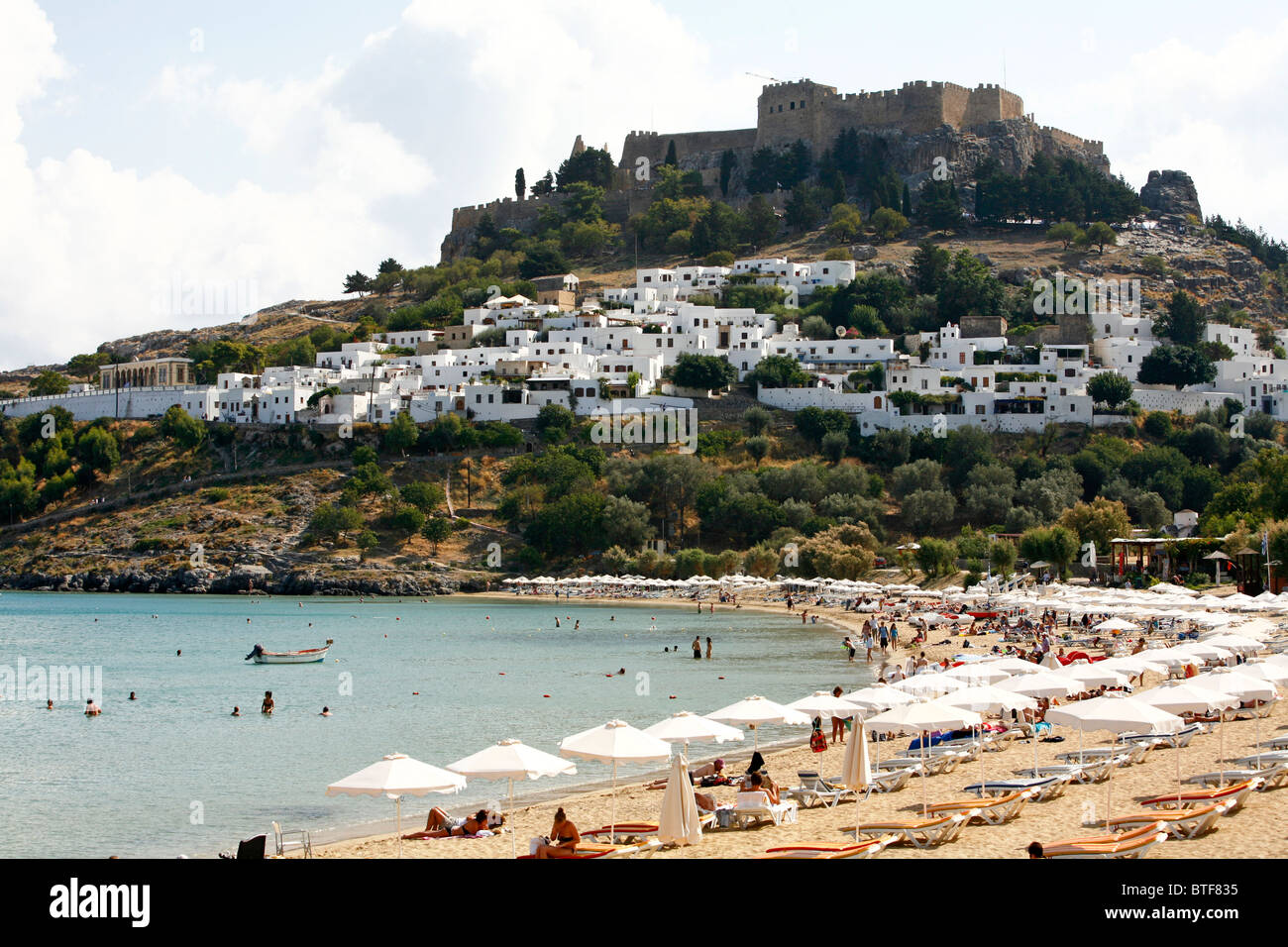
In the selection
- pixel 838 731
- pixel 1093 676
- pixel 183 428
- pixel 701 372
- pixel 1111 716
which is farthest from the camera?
pixel 701 372

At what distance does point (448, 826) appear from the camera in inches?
616

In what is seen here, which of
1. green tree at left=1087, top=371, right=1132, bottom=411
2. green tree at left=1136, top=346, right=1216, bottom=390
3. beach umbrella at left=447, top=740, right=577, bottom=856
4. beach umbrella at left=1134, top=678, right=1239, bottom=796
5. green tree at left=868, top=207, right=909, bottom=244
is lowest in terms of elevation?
beach umbrella at left=447, top=740, right=577, bottom=856

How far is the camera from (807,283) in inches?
3686

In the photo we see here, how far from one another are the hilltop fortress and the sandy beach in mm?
87487

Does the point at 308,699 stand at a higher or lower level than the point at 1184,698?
lower

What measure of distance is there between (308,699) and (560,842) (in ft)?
66.5

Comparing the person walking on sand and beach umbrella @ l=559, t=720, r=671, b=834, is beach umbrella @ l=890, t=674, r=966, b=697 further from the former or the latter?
beach umbrella @ l=559, t=720, r=671, b=834

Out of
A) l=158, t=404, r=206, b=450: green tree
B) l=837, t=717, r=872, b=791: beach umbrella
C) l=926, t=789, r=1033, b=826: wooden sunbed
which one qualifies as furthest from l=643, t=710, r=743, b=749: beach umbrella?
l=158, t=404, r=206, b=450: green tree

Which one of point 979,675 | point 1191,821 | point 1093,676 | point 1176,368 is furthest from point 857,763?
point 1176,368

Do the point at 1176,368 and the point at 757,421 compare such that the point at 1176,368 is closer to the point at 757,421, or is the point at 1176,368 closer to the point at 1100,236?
the point at 1100,236

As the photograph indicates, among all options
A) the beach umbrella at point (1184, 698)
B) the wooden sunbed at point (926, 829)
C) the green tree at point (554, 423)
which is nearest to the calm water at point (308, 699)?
the wooden sunbed at point (926, 829)

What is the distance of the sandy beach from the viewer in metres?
13.0

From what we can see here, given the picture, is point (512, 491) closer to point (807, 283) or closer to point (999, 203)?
point (807, 283)
